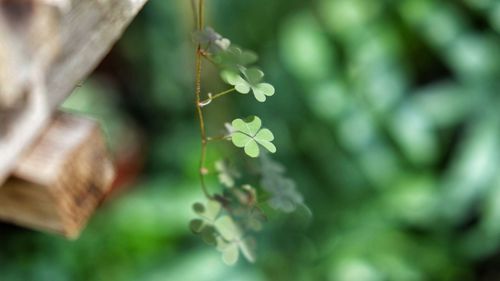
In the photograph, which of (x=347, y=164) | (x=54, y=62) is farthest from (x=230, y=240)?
(x=347, y=164)

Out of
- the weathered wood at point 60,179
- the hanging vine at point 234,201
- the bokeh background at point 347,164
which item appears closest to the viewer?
the weathered wood at point 60,179

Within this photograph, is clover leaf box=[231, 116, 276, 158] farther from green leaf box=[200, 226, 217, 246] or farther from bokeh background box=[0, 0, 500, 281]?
bokeh background box=[0, 0, 500, 281]

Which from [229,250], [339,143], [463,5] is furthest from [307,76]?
[229,250]

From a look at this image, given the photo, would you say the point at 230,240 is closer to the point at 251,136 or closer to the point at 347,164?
the point at 251,136

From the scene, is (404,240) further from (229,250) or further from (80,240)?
(229,250)

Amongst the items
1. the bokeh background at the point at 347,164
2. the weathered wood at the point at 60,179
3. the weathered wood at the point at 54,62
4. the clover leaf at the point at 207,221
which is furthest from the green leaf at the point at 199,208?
the bokeh background at the point at 347,164

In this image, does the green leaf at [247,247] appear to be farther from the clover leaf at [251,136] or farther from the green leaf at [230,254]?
the clover leaf at [251,136]

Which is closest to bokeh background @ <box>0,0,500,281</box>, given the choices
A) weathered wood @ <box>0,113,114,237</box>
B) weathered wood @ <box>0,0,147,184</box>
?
weathered wood @ <box>0,113,114,237</box>
